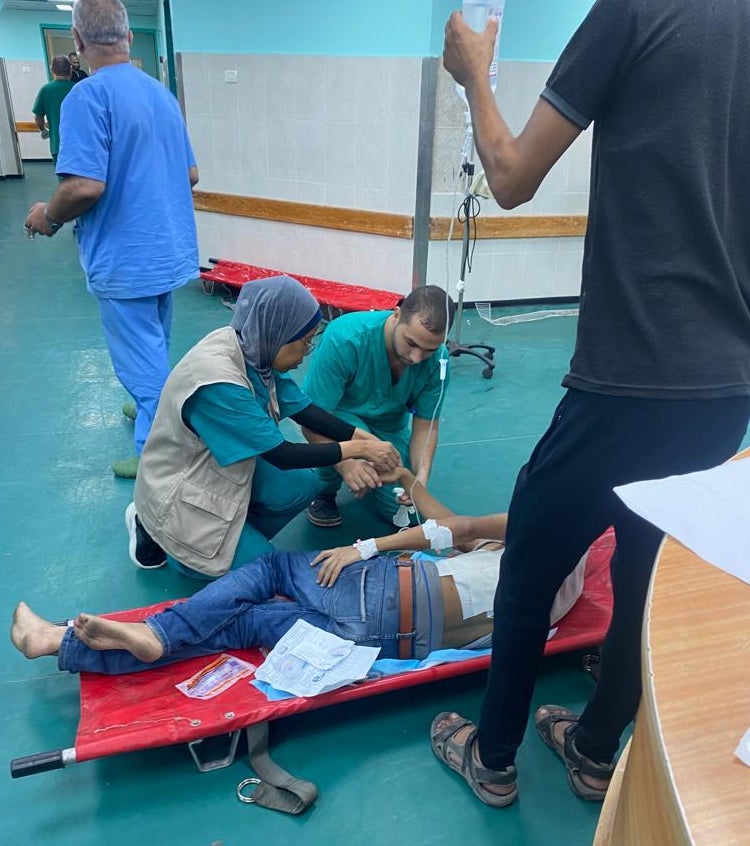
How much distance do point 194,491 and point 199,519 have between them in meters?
0.08

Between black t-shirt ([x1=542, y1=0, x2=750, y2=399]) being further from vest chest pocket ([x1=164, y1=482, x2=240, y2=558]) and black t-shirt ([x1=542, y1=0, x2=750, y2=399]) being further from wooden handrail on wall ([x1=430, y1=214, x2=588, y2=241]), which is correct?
wooden handrail on wall ([x1=430, y1=214, x2=588, y2=241])

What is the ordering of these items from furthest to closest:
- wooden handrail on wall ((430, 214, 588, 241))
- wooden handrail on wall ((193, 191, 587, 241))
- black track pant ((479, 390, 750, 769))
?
wooden handrail on wall ((430, 214, 588, 241)) < wooden handrail on wall ((193, 191, 587, 241)) < black track pant ((479, 390, 750, 769))

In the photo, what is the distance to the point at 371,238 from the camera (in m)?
4.77

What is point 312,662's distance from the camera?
66.5 inches

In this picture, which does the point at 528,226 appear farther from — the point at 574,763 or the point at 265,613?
the point at 574,763

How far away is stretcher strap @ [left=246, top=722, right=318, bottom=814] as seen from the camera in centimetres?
151

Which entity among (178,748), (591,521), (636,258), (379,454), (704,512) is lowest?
(178,748)

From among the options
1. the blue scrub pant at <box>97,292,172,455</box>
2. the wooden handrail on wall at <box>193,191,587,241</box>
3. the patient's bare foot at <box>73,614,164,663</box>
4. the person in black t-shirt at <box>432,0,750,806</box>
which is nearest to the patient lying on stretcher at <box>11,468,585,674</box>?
the patient's bare foot at <box>73,614,164,663</box>

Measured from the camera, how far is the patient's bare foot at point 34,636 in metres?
1.69

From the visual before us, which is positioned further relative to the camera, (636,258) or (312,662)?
(312,662)

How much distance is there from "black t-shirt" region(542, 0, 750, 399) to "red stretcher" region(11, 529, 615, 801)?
0.92 m

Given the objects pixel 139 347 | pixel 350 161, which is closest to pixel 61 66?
pixel 350 161

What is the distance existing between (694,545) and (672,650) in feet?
0.30

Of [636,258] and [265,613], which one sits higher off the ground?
[636,258]
